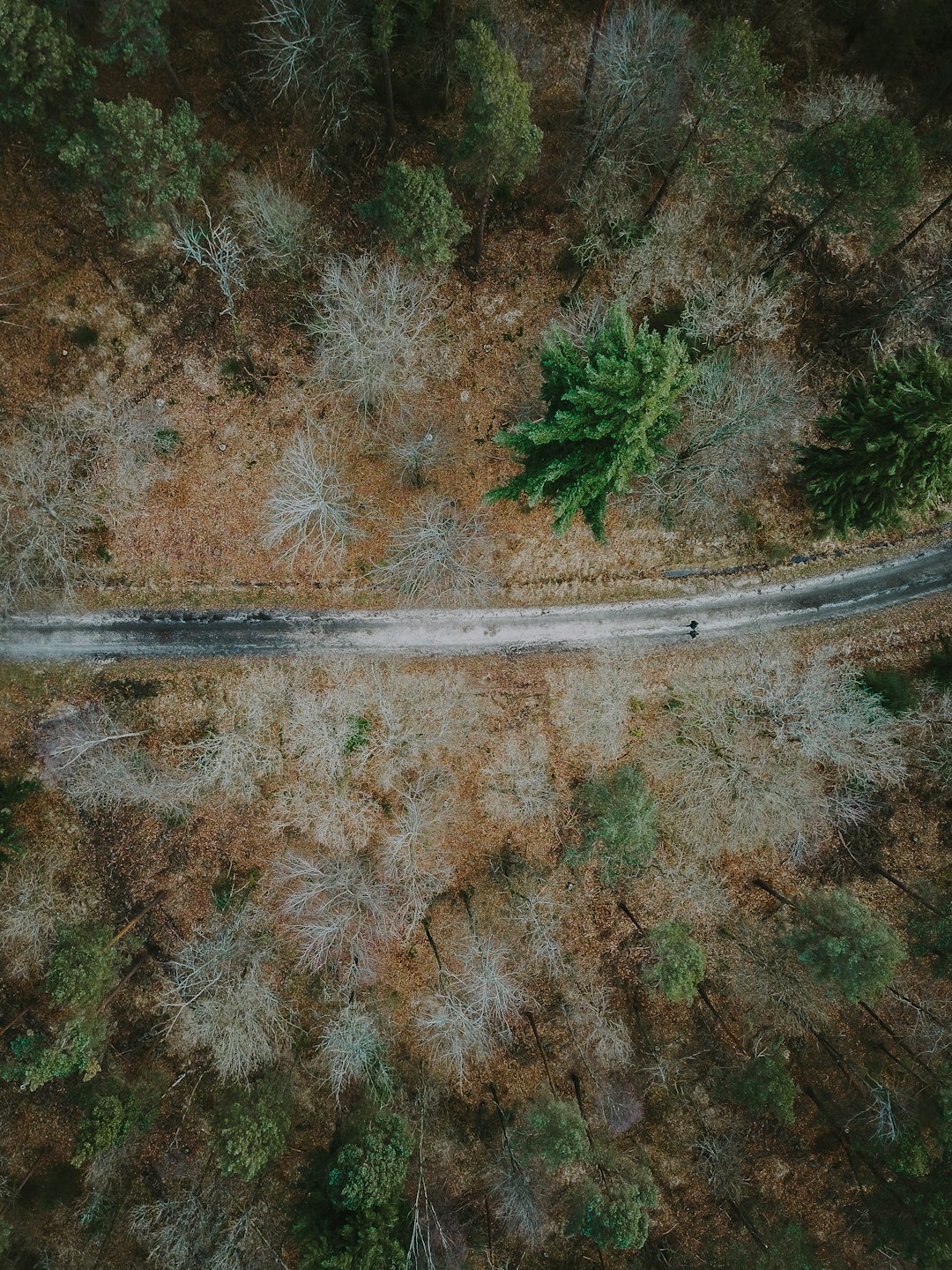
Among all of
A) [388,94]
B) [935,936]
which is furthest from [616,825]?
[388,94]

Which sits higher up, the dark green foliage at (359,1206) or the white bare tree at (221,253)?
the white bare tree at (221,253)

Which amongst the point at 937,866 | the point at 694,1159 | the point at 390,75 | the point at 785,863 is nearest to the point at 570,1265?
the point at 694,1159

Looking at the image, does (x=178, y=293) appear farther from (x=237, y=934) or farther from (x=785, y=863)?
(x=785, y=863)

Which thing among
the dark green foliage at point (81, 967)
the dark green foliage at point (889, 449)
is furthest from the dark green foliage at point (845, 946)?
the dark green foliage at point (81, 967)

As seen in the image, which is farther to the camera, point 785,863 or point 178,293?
point 785,863

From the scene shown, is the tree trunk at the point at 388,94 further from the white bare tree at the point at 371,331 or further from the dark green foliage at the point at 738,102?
the dark green foliage at the point at 738,102

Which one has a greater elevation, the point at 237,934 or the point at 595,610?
the point at 595,610

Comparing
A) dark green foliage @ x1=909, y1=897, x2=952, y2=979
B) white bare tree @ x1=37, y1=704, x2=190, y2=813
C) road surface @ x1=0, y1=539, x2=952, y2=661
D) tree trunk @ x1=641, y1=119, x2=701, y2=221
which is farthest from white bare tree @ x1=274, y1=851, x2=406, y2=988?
tree trunk @ x1=641, y1=119, x2=701, y2=221
